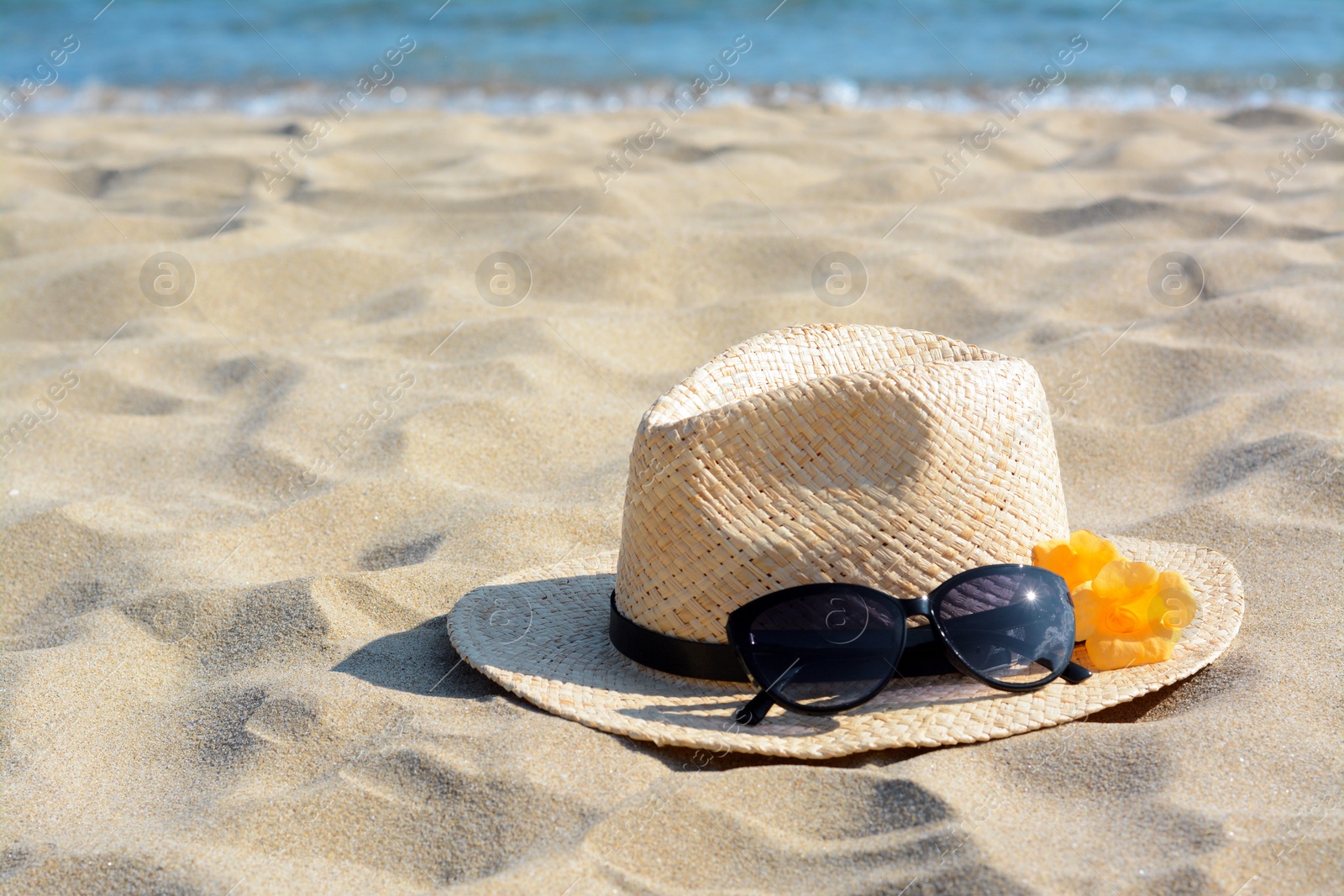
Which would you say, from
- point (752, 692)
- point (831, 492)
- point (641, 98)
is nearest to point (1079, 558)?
point (831, 492)

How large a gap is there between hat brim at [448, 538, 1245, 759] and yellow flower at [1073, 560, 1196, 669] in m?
0.03

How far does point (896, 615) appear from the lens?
5.99 ft

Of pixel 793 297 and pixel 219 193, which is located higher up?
pixel 219 193

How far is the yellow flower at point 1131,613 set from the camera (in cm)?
191

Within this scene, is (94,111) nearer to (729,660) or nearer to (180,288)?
(180,288)

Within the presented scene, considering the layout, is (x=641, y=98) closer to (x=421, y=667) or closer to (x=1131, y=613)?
(x=421, y=667)

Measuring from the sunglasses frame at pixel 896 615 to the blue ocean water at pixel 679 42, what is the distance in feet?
23.3

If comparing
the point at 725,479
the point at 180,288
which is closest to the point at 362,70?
the point at 180,288

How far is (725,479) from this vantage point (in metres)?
1.92

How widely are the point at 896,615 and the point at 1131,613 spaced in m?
0.43

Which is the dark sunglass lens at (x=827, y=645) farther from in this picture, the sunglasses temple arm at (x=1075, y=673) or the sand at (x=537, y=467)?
the sunglasses temple arm at (x=1075, y=673)

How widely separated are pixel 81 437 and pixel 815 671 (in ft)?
8.24

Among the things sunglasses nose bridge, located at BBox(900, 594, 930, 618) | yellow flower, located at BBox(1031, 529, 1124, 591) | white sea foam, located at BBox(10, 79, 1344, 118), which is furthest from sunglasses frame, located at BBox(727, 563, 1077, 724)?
white sea foam, located at BBox(10, 79, 1344, 118)

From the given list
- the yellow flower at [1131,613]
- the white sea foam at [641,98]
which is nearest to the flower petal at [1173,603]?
the yellow flower at [1131,613]
